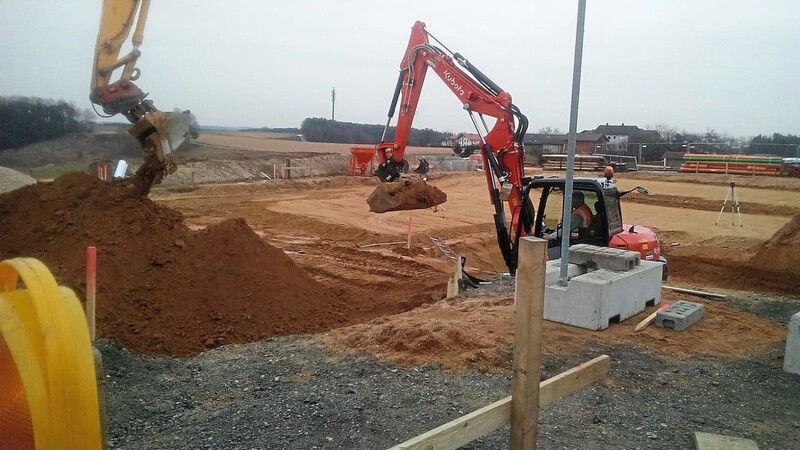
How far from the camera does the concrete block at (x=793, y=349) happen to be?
587cm

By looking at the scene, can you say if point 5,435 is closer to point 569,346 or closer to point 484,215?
point 569,346

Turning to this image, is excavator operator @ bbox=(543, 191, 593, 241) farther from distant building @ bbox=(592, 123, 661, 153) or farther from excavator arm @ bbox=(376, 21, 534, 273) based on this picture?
distant building @ bbox=(592, 123, 661, 153)

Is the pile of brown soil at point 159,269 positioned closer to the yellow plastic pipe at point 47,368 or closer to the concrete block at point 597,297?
the concrete block at point 597,297

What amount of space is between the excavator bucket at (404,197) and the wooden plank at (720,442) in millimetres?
8701

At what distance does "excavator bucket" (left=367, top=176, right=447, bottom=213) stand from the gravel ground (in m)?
6.68

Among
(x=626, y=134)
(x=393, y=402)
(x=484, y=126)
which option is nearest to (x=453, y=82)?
(x=484, y=126)

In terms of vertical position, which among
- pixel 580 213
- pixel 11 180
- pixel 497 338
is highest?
pixel 580 213

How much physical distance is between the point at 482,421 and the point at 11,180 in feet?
55.0

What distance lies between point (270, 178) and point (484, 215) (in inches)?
667

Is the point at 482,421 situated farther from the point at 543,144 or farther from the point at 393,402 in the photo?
the point at 543,144

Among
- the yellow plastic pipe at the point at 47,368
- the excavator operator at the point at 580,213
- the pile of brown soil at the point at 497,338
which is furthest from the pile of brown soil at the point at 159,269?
the yellow plastic pipe at the point at 47,368

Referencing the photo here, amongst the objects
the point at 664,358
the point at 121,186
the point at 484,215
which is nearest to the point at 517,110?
the point at 664,358

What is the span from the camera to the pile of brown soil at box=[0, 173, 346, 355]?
24.1ft

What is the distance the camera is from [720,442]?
444 centimetres
